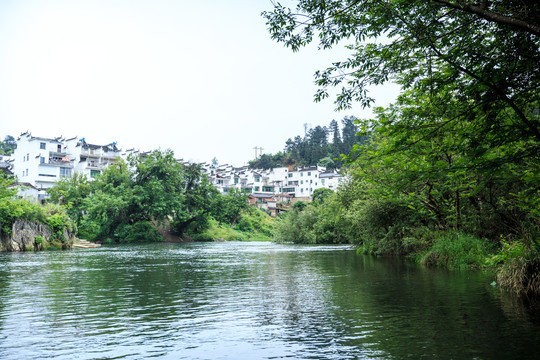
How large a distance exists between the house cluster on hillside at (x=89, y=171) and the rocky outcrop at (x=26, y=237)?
18148mm

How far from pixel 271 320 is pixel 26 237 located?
49414 mm

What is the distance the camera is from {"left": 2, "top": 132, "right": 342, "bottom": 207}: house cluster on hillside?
9994cm

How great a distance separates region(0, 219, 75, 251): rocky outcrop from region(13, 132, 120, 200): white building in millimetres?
43500

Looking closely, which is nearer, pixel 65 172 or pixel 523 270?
pixel 523 270

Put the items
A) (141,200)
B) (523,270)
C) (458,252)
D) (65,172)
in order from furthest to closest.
Answer: 1. (65,172)
2. (141,200)
3. (458,252)
4. (523,270)

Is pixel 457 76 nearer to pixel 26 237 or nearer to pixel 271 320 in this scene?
pixel 271 320

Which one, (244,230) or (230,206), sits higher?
(230,206)

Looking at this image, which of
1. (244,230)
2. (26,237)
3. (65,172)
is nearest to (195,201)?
(244,230)

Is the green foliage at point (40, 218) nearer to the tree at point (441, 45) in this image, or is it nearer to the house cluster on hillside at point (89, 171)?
the house cluster on hillside at point (89, 171)

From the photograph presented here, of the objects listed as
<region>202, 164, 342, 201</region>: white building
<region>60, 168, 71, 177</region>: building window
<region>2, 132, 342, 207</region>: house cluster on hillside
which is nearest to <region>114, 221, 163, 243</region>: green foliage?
<region>2, 132, 342, 207</region>: house cluster on hillside

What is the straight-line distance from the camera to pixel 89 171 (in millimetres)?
108562

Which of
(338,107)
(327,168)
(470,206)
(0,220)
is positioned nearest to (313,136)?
(327,168)

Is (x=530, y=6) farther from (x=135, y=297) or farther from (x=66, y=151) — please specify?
(x=66, y=151)

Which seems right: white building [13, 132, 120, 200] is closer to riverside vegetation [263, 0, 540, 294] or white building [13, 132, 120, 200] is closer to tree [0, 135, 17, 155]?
tree [0, 135, 17, 155]
